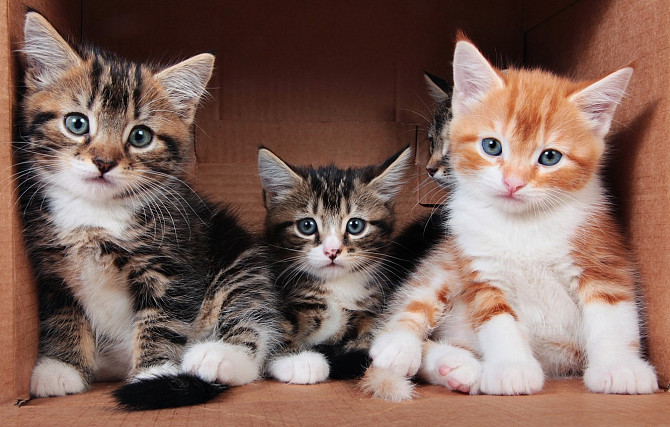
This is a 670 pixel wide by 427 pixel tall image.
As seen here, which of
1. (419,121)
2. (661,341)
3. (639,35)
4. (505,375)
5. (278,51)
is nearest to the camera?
(505,375)

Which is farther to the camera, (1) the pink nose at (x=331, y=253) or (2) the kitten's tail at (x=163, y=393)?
(1) the pink nose at (x=331, y=253)

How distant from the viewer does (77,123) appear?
5.13ft

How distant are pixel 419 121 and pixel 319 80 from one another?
18.1 inches

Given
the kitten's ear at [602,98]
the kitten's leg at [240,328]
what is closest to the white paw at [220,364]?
the kitten's leg at [240,328]

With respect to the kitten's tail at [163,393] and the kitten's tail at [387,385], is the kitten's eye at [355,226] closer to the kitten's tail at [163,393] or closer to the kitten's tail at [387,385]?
the kitten's tail at [387,385]

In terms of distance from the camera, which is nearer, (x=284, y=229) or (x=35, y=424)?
(x=35, y=424)

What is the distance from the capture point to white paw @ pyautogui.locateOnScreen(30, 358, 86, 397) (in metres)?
1.45

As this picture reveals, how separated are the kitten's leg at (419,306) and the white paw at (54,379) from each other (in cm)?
76

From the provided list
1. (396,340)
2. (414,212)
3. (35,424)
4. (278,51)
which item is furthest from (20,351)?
(414,212)

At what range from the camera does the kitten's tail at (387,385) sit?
4.57 ft

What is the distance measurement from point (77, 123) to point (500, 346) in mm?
1222

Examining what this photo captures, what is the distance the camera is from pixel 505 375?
1.41 m

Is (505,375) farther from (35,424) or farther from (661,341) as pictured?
(35,424)

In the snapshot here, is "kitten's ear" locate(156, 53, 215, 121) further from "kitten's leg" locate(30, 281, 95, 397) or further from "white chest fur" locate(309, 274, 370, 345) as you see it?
"white chest fur" locate(309, 274, 370, 345)
